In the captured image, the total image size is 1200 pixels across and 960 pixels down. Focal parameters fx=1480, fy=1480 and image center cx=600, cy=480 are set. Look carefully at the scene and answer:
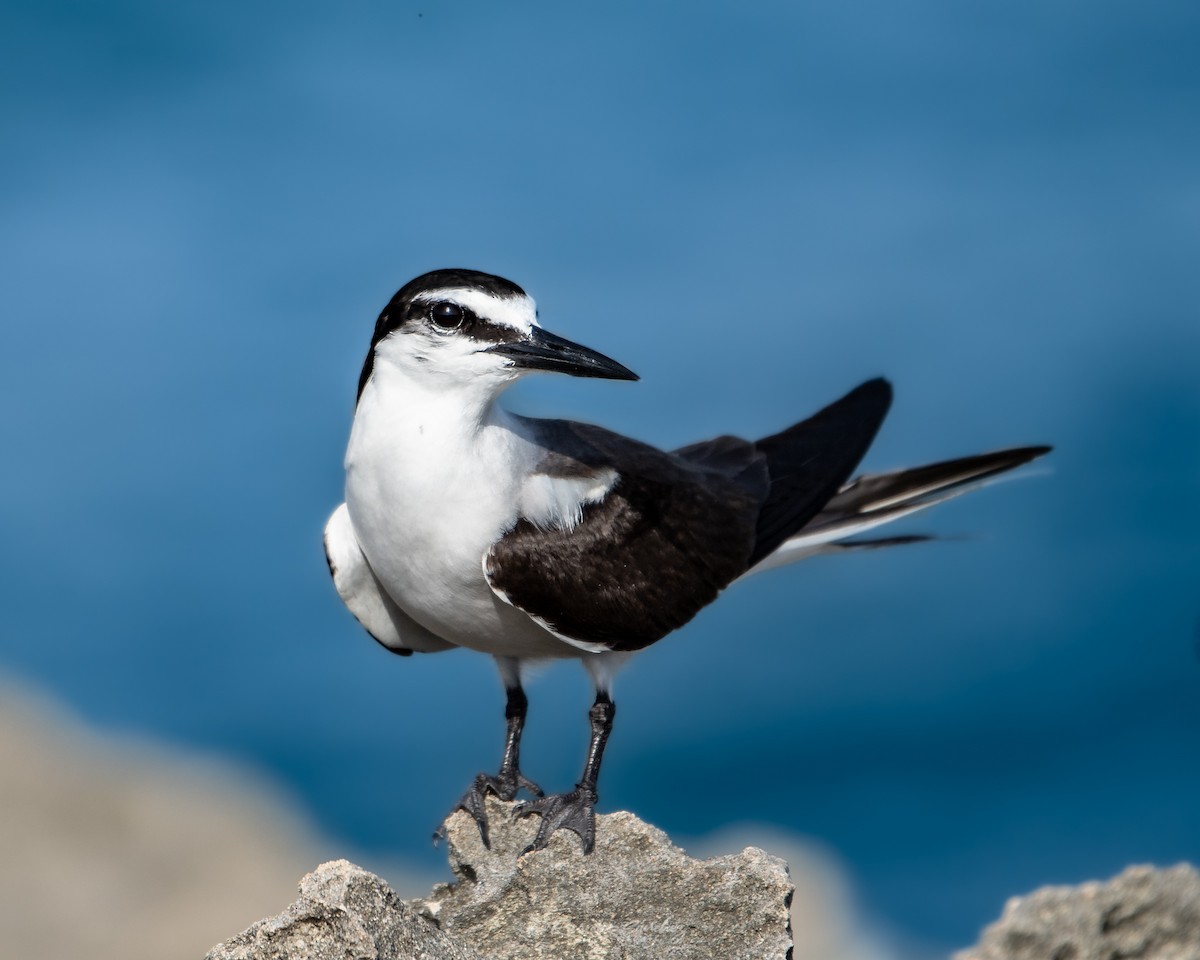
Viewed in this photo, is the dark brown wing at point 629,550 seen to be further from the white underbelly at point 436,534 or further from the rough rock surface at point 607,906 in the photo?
the rough rock surface at point 607,906

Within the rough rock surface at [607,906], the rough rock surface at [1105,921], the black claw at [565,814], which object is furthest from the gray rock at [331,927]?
the rough rock surface at [1105,921]

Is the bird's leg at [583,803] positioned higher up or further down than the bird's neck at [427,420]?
further down

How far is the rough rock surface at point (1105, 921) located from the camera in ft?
16.3

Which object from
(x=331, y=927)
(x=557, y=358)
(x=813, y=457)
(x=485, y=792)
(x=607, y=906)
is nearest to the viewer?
(x=331, y=927)

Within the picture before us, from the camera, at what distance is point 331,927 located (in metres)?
3.66

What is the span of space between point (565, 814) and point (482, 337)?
5.39 feet

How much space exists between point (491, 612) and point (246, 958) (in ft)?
6.09

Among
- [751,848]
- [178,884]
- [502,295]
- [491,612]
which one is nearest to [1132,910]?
[751,848]

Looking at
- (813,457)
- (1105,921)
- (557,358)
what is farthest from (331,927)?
(813,457)

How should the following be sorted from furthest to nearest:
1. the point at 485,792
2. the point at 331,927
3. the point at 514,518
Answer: the point at 485,792 < the point at 514,518 < the point at 331,927

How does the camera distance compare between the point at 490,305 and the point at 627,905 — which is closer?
the point at 627,905

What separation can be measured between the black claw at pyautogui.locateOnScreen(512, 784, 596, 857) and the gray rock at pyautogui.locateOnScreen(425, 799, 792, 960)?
3 centimetres

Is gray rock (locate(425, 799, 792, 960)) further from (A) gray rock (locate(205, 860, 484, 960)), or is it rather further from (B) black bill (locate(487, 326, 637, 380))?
(B) black bill (locate(487, 326, 637, 380))

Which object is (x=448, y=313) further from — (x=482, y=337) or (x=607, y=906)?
(x=607, y=906)
